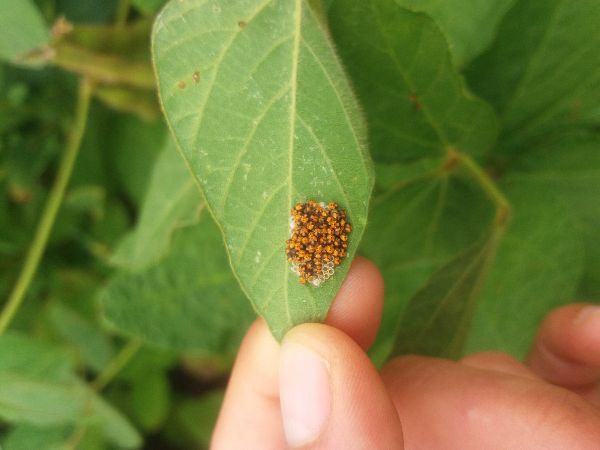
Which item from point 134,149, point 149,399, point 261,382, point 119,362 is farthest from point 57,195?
point 261,382

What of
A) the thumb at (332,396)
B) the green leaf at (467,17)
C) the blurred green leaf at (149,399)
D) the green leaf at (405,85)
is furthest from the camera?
the blurred green leaf at (149,399)

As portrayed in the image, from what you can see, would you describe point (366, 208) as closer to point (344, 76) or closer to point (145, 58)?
point (344, 76)

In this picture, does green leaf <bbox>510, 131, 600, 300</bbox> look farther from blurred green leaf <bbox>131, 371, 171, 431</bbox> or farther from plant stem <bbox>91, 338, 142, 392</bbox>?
blurred green leaf <bbox>131, 371, 171, 431</bbox>

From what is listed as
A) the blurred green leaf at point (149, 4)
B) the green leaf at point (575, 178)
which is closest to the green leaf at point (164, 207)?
the blurred green leaf at point (149, 4)

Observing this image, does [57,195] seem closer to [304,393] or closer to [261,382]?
[261,382]

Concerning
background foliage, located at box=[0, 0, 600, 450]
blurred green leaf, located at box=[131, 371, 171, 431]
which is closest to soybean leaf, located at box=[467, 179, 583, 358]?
background foliage, located at box=[0, 0, 600, 450]

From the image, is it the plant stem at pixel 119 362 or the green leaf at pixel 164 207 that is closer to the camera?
the green leaf at pixel 164 207

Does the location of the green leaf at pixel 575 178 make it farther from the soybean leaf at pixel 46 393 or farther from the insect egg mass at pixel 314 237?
the soybean leaf at pixel 46 393
